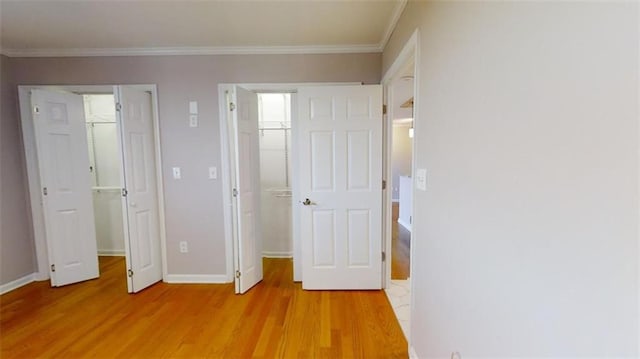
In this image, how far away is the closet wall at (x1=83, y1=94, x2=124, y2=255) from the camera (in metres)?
3.35

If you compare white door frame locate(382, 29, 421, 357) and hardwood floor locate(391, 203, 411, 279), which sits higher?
white door frame locate(382, 29, 421, 357)

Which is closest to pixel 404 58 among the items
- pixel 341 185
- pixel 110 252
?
pixel 341 185

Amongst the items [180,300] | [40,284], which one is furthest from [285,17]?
[40,284]

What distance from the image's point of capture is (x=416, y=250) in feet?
5.18

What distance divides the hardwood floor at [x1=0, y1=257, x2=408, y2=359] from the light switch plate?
1137mm

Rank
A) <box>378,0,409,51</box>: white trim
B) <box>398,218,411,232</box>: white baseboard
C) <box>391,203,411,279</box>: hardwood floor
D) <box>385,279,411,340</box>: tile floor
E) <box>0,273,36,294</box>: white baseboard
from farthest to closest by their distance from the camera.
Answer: <box>398,218,411,232</box>: white baseboard
<box>391,203,411,279</box>: hardwood floor
<box>0,273,36,294</box>: white baseboard
<box>385,279,411,340</box>: tile floor
<box>378,0,409,51</box>: white trim

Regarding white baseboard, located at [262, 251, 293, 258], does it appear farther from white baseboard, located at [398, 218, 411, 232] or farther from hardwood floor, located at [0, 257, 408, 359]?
white baseboard, located at [398, 218, 411, 232]

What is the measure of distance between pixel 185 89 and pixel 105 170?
192cm

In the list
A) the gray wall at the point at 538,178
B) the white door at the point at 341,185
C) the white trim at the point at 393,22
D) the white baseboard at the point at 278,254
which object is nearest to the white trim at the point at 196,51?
the white trim at the point at 393,22

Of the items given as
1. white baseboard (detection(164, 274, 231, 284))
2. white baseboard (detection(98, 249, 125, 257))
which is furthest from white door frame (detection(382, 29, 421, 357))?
white baseboard (detection(98, 249, 125, 257))

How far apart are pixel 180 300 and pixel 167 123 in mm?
1712

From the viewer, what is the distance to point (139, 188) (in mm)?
2523

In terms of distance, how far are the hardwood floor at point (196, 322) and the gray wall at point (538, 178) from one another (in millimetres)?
900

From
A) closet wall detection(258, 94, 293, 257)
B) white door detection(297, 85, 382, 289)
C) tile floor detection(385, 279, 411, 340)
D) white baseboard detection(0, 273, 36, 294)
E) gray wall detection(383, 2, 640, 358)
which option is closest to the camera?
gray wall detection(383, 2, 640, 358)
